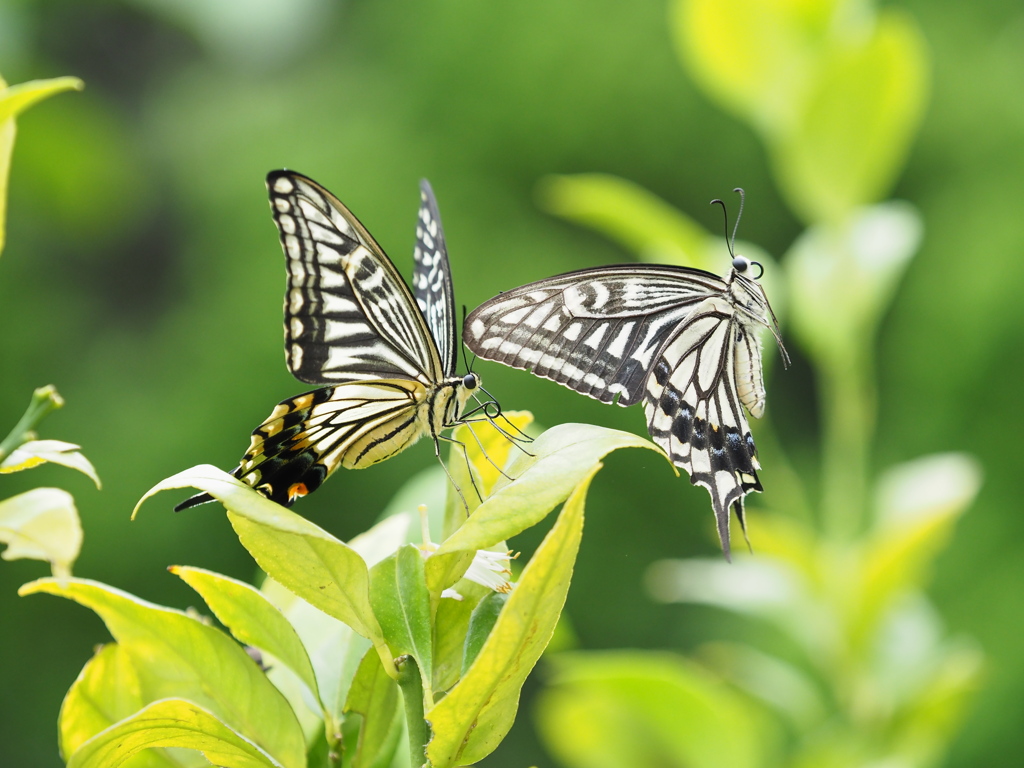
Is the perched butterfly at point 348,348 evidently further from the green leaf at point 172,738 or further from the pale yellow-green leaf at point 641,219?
the pale yellow-green leaf at point 641,219

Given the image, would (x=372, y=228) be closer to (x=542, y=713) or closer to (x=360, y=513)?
(x=360, y=513)

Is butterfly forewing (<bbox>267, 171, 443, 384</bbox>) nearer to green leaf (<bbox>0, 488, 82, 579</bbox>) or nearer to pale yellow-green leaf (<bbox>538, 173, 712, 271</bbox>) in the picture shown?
green leaf (<bbox>0, 488, 82, 579</bbox>)

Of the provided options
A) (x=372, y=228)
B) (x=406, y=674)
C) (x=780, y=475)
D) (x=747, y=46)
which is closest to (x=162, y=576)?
(x=372, y=228)

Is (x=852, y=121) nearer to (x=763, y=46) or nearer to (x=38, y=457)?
(x=763, y=46)

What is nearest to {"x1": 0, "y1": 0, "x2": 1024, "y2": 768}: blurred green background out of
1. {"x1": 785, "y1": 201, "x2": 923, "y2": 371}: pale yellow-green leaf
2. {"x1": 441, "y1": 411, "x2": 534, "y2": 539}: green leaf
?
{"x1": 785, "y1": 201, "x2": 923, "y2": 371}: pale yellow-green leaf

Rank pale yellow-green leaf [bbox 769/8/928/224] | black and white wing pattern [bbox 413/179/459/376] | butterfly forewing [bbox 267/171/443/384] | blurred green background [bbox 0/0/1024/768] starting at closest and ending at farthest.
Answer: butterfly forewing [bbox 267/171/443/384] < black and white wing pattern [bbox 413/179/459/376] < pale yellow-green leaf [bbox 769/8/928/224] < blurred green background [bbox 0/0/1024/768]

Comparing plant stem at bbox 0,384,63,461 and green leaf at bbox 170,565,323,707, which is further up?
plant stem at bbox 0,384,63,461
